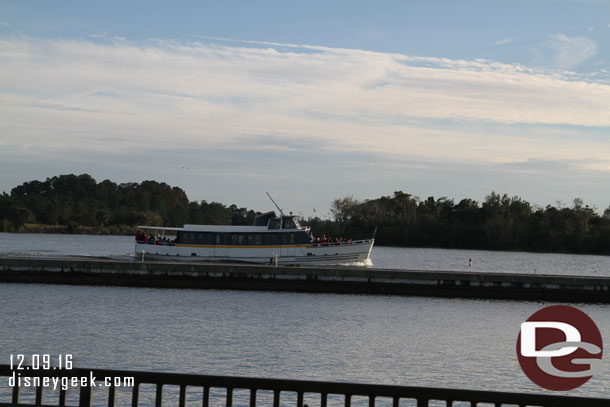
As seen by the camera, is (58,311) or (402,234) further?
(402,234)

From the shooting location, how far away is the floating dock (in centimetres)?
4153

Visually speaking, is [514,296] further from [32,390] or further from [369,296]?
[32,390]

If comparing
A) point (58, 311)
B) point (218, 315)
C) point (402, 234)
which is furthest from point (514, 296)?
point (402, 234)

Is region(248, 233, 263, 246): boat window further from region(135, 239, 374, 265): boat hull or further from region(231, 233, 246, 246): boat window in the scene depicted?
region(231, 233, 246, 246): boat window

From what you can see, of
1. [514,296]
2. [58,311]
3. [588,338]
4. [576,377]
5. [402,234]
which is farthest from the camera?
[402,234]

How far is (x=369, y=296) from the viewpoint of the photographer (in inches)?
1652

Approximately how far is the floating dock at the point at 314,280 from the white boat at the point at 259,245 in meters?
14.3

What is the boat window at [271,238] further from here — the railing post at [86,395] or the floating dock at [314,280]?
the railing post at [86,395]

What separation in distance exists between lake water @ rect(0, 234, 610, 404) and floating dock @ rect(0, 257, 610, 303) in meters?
0.97

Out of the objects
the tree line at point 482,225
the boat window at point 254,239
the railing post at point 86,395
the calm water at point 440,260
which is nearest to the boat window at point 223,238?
the boat window at point 254,239

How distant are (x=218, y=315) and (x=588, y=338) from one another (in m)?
15.3

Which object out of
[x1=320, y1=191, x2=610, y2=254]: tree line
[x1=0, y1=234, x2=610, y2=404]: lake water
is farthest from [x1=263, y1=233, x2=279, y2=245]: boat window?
[x1=320, y1=191, x2=610, y2=254]: tree line

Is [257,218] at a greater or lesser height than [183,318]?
greater

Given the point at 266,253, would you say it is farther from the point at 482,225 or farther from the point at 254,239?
the point at 482,225
